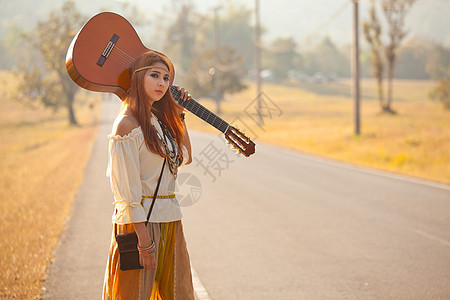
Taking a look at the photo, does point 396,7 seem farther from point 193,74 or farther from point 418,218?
point 418,218

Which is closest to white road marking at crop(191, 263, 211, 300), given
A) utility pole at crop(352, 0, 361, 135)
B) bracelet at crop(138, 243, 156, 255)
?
bracelet at crop(138, 243, 156, 255)

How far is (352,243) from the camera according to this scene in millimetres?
7168

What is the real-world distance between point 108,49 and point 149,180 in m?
0.82

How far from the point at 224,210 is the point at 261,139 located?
15.5 meters

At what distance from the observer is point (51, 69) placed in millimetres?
42438

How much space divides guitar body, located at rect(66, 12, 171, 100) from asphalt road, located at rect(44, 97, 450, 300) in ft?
3.43

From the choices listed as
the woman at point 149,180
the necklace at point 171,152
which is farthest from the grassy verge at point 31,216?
the necklace at point 171,152

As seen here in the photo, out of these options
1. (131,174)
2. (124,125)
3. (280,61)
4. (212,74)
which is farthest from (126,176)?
(280,61)

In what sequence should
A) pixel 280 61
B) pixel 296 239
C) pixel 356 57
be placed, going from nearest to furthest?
pixel 296 239 → pixel 356 57 → pixel 280 61

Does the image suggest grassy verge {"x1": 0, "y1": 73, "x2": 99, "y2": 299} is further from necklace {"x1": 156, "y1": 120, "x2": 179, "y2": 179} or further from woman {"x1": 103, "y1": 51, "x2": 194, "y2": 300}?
necklace {"x1": 156, "y1": 120, "x2": 179, "y2": 179}

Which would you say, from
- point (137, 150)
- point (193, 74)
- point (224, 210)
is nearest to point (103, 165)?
point (224, 210)

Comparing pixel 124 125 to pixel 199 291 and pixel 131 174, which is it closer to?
pixel 131 174

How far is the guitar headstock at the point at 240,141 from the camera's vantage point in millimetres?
3438

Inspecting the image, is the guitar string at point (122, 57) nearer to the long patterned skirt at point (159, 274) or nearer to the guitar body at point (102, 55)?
the guitar body at point (102, 55)
